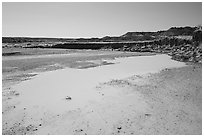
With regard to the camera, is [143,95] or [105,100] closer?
[105,100]

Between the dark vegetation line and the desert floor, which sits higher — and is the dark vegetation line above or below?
above

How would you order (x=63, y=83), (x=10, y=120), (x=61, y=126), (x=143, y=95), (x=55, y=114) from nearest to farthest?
(x=61, y=126) → (x=10, y=120) → (x=55, y=114) → (x=143, y=95) → (x=63, y=83)

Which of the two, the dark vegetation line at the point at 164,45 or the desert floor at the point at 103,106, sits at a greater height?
the dark vegetation line at the point at 164,45

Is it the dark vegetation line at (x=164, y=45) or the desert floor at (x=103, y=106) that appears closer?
the desert floor at (x=103, y=106)

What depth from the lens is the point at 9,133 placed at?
7004 mm

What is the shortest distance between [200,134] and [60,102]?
19.6 feet

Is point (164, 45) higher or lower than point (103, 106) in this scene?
higher

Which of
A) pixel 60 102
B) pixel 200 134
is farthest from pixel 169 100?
pixel 60 102

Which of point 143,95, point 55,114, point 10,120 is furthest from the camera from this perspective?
point 143,95

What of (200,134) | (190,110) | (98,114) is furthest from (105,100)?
(200,134)

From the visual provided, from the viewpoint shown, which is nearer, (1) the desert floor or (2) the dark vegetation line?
(1) the desert floor

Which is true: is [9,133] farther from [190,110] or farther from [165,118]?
[190,110]

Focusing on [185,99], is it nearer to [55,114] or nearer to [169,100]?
[169,100]

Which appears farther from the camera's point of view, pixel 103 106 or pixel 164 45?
pixel 164 45
